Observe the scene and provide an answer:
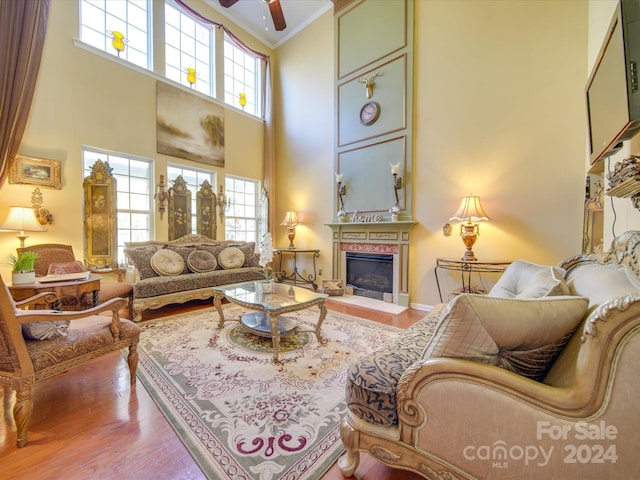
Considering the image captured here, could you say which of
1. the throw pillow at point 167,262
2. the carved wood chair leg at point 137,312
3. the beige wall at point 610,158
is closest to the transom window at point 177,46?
the throw pillow at point 167,262

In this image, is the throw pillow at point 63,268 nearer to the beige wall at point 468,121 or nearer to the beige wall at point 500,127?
the beige wall at point 468,121

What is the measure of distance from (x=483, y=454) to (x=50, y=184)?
5003mm

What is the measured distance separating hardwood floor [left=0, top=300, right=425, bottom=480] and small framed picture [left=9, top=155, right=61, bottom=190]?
273 cm

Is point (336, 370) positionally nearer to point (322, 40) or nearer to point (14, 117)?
point (14, 117)

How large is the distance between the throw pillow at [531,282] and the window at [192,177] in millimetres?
4827

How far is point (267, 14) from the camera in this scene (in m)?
5.22

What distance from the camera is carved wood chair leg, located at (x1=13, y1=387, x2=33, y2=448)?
1276mm

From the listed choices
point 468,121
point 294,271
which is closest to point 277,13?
point 468,121

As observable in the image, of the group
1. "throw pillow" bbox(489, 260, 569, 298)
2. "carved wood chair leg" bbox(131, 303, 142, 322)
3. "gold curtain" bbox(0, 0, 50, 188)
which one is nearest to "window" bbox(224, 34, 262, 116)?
"gold curtain" bbox(0, 0, 50, 188)

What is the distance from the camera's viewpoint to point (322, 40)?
511 centimetres

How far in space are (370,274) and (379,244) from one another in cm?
56

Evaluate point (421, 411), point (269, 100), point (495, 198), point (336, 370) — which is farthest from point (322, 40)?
point (421, 411)

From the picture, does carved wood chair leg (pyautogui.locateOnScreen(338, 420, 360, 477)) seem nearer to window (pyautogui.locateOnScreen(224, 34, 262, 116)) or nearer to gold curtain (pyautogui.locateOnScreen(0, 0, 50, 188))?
gold curtain (pyautogui.locateOnScreen(0, 0, 50, 188))

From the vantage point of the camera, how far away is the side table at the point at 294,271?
16.8 feet
